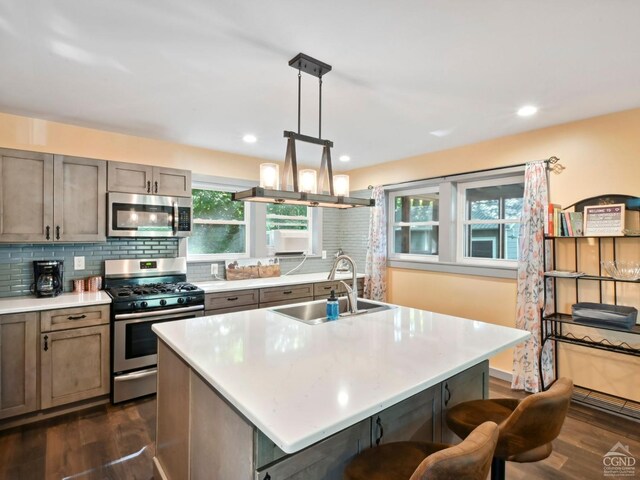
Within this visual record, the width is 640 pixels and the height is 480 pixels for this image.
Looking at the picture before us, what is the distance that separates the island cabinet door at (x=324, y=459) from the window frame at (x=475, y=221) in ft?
9.29

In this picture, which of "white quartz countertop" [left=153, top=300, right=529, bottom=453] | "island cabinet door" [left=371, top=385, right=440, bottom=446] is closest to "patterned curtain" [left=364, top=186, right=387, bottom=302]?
"white quartz countertop" [left=153, top=300, right=529, bottom=453]

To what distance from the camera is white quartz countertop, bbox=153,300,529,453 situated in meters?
1.06

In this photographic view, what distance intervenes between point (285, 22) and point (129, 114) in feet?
6.10

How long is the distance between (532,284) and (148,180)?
3.70 meters

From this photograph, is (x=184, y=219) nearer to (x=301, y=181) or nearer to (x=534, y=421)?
(x=301, y=181)

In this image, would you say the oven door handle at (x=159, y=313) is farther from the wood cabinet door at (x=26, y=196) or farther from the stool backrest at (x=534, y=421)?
the stool backrest at (x=534, y=421)

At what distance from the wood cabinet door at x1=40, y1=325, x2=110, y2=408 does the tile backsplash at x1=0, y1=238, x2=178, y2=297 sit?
644mm

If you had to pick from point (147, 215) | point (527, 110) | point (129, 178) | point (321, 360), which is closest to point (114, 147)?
point (129, 178)

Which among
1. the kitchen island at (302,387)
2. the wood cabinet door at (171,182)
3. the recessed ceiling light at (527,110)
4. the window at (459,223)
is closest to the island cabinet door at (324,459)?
the kitchen island at (302,387)

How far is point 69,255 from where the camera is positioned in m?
3.19

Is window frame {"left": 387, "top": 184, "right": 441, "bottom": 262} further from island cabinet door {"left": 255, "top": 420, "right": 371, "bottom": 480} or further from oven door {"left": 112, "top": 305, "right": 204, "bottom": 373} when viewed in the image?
island cabinet door {"left": 255, "top": 420, "right": 371, "bottom": 480}

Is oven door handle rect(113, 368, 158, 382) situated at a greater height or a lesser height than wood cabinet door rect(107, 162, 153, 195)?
lesser

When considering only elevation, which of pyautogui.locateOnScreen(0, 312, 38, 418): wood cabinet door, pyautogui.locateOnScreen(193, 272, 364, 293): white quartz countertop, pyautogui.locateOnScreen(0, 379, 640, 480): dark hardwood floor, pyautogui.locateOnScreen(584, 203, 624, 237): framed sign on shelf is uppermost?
pyautogui.locateOnScreen(584, 203, 624, 237): framed sign on shelf

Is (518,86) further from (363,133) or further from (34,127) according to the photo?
(34,127)
